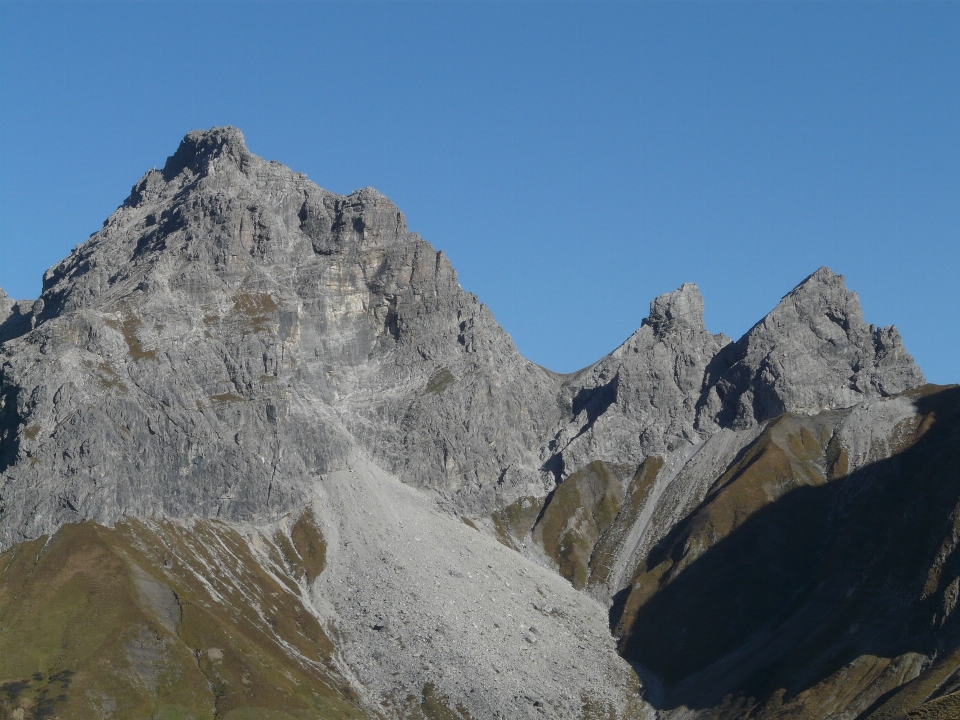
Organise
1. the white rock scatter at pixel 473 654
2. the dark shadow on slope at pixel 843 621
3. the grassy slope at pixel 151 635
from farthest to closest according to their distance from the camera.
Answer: the white rock scatter at pixel 473 654 < the dark shadow on slope at pixel 843 621 < the grassy slope at pixel 151 635

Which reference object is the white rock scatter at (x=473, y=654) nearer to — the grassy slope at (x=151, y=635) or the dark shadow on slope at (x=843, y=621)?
the grassy slope at (x=151, y=635)

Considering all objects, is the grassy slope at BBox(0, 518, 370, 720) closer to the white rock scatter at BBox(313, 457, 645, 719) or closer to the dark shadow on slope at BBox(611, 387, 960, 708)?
Answer: the white rock scatter at BBox(313, 457, 645, 719)

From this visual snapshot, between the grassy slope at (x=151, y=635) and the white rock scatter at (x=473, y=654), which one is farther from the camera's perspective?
the white rock scatter at (x=473, y=654)

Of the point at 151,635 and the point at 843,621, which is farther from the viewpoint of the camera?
the point at 843,621

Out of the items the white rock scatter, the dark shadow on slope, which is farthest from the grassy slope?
the dark shadow on slope

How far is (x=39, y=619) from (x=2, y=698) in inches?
742

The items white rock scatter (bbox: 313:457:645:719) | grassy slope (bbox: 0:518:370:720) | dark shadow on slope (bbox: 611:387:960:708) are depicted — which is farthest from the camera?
white rock scatter (bbox: 313:457:645:719)

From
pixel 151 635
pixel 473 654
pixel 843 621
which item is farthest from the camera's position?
pixel 473 654

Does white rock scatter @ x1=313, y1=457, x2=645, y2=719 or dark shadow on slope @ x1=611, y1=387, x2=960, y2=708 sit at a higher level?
white rock scatter @ x1=313, y1=457, x2=645, y2=719

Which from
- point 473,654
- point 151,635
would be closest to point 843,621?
point 473,654

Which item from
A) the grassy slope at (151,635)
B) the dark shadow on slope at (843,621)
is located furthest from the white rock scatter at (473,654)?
the dark shadow on slope at (843,621)

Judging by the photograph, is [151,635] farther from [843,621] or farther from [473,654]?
[843,621]

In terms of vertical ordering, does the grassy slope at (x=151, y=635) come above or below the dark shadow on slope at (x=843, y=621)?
above

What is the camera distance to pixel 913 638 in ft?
530
